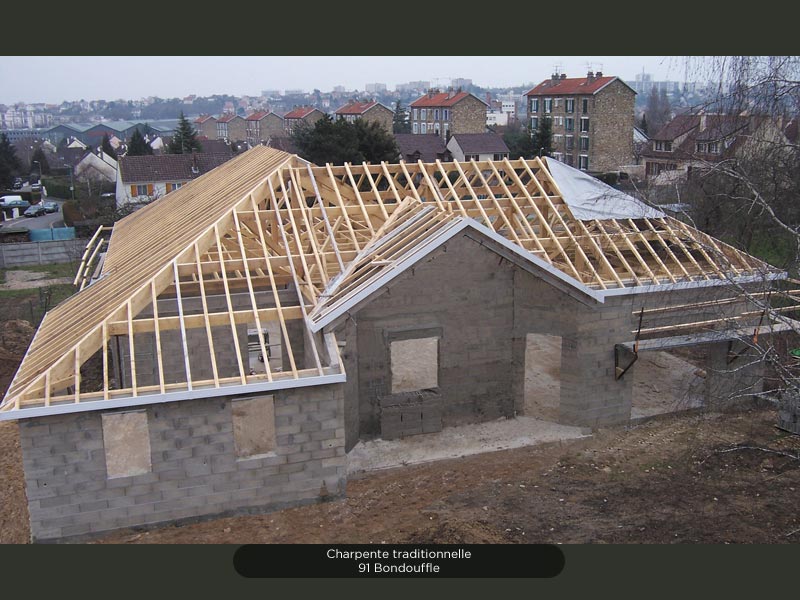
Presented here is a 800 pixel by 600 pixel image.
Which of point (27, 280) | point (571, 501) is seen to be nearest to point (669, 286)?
point (571, 501)

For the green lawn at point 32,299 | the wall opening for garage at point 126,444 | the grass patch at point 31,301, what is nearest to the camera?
the wall opening for garage at point 126,444

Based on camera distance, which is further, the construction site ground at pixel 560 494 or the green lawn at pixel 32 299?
the green lawn at pixel 32 299

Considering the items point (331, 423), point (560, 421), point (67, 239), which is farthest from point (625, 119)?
point (331, 423)

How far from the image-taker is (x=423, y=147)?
6194 centimetres

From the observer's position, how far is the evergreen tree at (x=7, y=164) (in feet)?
207

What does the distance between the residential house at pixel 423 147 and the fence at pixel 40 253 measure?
2816 cm

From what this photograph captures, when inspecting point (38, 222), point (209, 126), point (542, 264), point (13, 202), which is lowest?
point (38, 222)

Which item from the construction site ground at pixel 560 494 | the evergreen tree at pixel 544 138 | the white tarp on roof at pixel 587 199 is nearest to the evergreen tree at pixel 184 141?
the evergreen tree at pixel 544 138

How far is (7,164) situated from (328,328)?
6299 centimetres

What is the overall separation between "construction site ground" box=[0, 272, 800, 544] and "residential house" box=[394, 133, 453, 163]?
144ft

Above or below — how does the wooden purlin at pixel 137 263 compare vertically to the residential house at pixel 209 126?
below

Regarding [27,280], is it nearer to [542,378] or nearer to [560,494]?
[542,378]

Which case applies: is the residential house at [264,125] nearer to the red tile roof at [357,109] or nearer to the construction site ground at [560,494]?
the red tile roof at [357,109]

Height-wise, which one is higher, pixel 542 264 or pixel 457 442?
pixel 542 264
